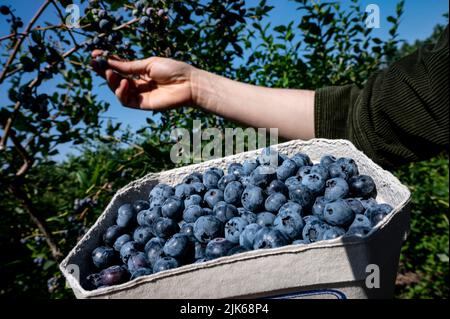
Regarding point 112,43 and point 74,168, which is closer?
point 112,43

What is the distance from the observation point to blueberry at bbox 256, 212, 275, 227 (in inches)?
28.8

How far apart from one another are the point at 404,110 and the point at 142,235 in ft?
2.30

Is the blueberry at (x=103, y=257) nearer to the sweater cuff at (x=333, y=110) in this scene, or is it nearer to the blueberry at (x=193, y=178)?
the blueberry at (x=193, y=178)

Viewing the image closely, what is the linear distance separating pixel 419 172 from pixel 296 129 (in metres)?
1.66

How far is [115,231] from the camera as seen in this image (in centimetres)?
81

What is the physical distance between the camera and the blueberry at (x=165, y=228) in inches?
30.3

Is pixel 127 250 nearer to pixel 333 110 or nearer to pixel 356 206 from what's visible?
pixel 356 206

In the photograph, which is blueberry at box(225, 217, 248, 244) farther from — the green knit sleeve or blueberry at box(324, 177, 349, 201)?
the green knit sleeve

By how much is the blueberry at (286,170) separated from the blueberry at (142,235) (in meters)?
0.37

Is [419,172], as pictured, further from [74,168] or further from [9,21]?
[9,21]

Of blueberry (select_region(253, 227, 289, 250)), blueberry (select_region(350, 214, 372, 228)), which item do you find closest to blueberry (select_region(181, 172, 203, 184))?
blueberry (select_region(253, 227, 289, 250))

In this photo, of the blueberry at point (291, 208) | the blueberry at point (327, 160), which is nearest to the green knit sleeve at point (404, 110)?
the blueberry at point (327, 160)

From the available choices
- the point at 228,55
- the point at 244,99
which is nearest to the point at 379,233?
the point at 244,99

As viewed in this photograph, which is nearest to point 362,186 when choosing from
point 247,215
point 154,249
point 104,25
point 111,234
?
point 247,215
